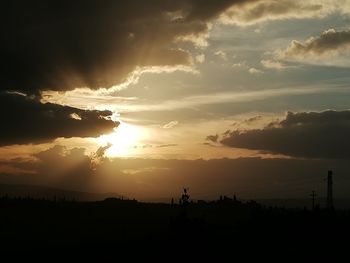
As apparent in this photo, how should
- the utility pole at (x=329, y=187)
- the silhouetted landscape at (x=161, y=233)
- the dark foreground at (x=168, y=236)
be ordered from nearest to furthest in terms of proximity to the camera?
the dark foreground at (x=168, y=236)
the silhouetted landscape at (x=161, y=233)
the utility pole at (x=329, y=187)

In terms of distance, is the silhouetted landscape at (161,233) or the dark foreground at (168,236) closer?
the dark foreground at (168,236)

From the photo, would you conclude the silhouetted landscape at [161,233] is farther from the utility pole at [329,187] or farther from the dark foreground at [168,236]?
the utility pole at [329,187]

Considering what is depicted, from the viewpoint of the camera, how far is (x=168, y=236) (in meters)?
54.3

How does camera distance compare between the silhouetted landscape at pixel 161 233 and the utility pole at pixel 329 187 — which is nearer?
the silhouetted landscape at pixel 161 233

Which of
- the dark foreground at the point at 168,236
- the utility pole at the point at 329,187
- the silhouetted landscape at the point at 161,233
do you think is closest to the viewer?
the dark foreground at the point at 168,236

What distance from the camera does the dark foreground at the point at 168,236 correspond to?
48.2 meters

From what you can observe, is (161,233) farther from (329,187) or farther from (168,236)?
(329,187)

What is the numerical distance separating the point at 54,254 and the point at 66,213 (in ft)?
87.9

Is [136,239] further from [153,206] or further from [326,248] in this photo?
[153,206]

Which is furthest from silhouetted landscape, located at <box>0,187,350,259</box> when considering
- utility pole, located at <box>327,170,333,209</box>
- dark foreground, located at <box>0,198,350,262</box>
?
utility pole, located at <box>327,170,333,209</box>

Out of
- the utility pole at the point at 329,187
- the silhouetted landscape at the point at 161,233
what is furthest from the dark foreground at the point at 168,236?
the utility pole at the point at 329,187

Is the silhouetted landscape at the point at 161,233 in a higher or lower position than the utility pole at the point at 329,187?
lower

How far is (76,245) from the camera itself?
178 feet

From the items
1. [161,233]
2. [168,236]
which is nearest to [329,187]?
[161,233]
